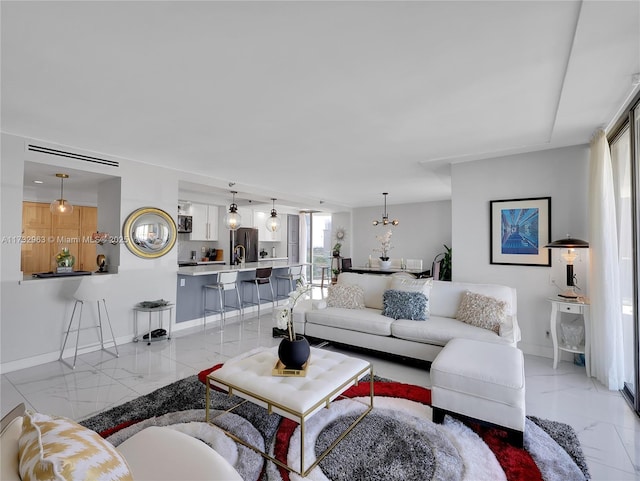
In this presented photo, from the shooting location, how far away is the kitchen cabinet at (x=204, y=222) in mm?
7746

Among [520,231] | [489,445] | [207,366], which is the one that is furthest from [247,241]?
[489,445]

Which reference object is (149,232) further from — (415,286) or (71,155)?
(415,286)

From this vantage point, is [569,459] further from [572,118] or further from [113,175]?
[113,175]

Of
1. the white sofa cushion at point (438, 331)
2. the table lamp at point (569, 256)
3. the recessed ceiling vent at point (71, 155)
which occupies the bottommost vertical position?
the white sofa cushion at point (438, 331)

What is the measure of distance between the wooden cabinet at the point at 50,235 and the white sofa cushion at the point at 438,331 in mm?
5897

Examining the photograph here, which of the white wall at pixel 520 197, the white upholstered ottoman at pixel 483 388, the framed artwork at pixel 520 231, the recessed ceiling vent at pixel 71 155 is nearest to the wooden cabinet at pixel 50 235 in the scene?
the recessed ceiling vent at pixel 71 155

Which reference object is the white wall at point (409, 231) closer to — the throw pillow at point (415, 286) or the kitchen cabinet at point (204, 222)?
the kitchen cabinet at point (204, 222)

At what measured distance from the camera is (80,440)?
936 mm

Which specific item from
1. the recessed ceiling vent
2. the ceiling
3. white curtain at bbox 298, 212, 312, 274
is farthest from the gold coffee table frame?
white curtain at bbox 298, 212, 312, 274

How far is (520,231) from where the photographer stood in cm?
411

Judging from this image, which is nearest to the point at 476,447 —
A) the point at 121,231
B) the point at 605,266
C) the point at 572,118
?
the point at 605,266

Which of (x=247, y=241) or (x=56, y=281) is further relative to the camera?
(x=247, y=241)

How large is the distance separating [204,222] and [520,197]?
6811mm

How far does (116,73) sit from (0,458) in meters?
2.39
